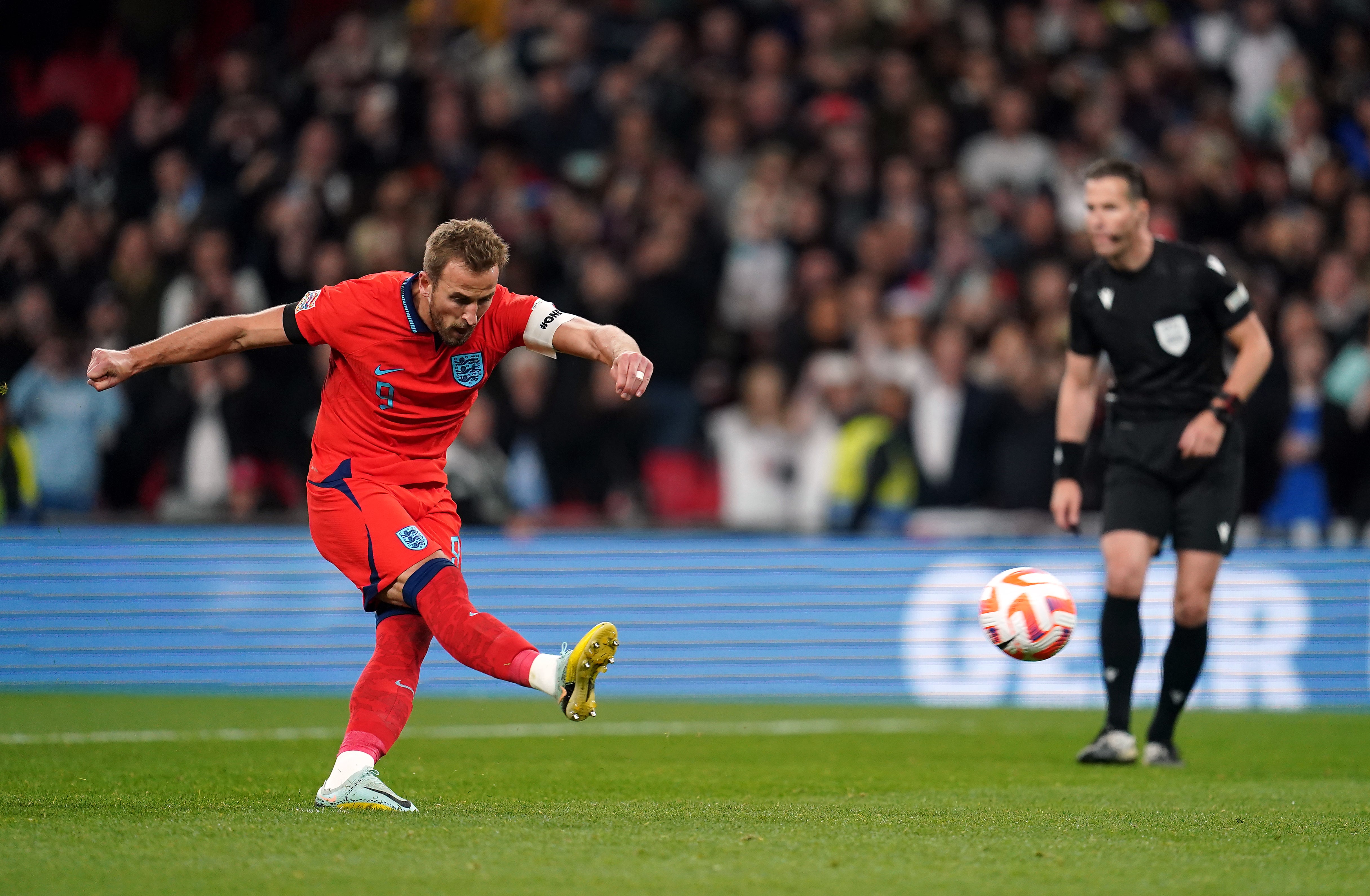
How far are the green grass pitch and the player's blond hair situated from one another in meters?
1.74

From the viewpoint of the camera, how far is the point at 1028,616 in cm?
694

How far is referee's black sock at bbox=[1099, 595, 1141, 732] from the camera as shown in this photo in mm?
7652

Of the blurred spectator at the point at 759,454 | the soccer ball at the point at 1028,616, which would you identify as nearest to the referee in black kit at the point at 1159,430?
the soccer ball at the point at 1028,616

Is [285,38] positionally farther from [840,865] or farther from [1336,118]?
[840,865]

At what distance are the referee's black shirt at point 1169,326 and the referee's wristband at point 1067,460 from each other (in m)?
0.28

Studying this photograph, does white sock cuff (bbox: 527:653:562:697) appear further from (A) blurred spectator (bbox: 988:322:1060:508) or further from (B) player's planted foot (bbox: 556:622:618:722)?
(A) blurred spectator (bbox: 988:322:1060:508)

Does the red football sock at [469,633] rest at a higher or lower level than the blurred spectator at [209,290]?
lower

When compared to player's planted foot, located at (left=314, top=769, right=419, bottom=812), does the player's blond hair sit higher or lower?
higher

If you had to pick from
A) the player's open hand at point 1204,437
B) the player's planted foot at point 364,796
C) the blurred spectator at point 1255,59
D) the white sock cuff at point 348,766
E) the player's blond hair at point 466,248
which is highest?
the blurred spectator at point 1255,59

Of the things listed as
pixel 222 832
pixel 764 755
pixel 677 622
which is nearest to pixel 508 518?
pixel 677 622

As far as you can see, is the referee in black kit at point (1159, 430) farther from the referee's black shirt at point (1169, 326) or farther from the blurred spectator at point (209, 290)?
the blurred spectator at point (209, 290)

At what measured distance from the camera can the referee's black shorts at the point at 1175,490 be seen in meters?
7.64

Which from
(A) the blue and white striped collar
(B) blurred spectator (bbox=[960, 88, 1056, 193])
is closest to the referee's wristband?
(A) the blue and white striped collar

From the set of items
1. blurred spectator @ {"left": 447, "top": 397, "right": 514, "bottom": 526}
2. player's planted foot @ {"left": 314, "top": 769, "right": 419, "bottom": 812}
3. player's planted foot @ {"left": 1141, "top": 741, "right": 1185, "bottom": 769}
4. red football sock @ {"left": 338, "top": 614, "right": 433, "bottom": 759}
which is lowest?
player's planted foot @ {"left": 1141, "top": 741, "right": 1185, "bottom": 769}
